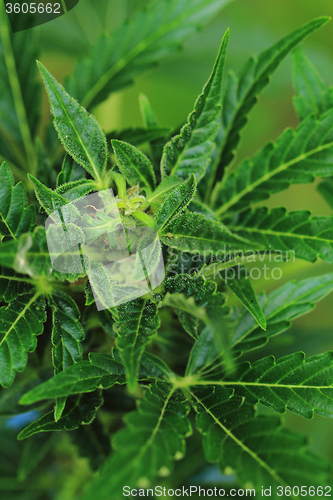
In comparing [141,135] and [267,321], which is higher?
[141,135]

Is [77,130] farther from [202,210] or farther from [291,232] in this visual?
[291,232]

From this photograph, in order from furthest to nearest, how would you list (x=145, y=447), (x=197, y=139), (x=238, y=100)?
(x=238, y=100)
(x=197, y=139)
(x=145, y=447)

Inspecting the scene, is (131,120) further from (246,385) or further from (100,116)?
(246,385)

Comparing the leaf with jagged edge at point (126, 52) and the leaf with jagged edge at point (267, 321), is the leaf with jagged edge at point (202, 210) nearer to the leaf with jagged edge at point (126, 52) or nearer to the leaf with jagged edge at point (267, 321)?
the leaf with jagged edge at point (267, 321)

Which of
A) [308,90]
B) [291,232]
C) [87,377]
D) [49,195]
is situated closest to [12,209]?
[49,195]

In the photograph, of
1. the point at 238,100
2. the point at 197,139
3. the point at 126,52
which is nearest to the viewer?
the point at 197,139

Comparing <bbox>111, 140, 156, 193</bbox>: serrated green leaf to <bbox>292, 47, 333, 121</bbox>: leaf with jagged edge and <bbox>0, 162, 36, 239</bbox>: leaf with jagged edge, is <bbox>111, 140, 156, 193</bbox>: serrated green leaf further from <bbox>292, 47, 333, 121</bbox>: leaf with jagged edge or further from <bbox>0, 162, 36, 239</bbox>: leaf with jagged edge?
<bbox>292, 47, 333, 121</bbox>: leaf with jagged edge

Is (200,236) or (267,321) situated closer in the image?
(200,236)

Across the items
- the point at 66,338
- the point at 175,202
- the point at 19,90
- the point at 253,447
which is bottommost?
the point at 253,447
